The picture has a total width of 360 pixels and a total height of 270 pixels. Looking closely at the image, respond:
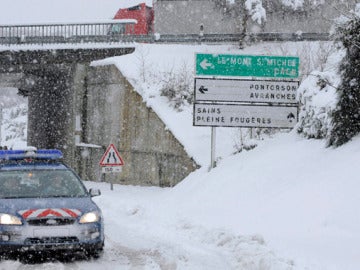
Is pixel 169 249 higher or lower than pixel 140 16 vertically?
lower

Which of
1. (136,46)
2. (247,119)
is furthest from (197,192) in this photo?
(136,46)

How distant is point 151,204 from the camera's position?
17578mm

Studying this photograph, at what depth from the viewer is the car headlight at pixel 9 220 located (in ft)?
30.6

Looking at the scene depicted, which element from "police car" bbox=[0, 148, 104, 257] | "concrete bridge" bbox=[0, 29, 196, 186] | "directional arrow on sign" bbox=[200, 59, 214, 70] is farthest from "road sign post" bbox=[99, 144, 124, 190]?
"police car" bbox=[0, 148, 104, 257]

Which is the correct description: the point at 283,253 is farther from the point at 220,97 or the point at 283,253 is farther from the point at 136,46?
the point at 136,46

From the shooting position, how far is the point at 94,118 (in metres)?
28.5

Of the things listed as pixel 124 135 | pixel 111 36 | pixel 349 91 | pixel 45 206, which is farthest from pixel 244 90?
pixel 111 36

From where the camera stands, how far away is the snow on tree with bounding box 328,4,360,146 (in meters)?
12.7

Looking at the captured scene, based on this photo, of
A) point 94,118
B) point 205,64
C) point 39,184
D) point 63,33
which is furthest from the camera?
point 63,33

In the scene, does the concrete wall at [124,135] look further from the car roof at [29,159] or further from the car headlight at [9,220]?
the car headlight at [9,220]

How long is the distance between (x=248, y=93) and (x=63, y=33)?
2020 centimetres

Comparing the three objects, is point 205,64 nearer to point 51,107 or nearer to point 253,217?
point 253,217

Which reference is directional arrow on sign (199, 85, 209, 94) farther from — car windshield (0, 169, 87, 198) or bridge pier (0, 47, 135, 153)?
bridge pier (0, 47, 135, 153)

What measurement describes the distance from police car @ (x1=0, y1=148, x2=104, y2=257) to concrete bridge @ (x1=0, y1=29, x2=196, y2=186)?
11.5 m
